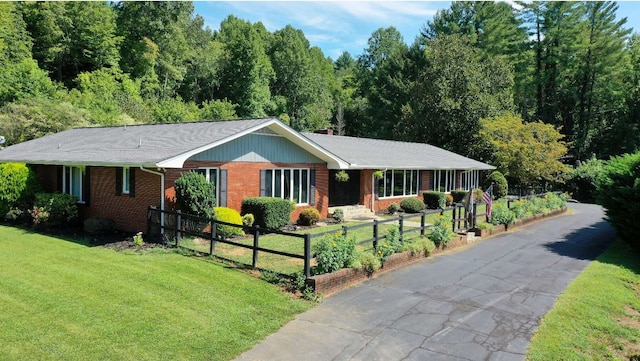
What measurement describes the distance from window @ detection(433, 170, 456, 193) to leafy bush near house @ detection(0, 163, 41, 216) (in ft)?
75.1

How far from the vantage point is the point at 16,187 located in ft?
59.1

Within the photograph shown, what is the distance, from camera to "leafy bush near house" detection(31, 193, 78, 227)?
52.5 ft

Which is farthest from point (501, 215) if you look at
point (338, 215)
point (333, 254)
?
point (333, 254)

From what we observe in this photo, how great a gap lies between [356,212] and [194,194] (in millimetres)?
10727

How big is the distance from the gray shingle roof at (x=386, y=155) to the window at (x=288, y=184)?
8.64 feet

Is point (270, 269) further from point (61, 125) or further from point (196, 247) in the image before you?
point (61, 125)

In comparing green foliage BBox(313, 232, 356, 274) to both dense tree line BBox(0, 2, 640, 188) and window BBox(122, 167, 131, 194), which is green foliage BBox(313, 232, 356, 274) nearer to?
window BBox(122, 167, 131, 194)

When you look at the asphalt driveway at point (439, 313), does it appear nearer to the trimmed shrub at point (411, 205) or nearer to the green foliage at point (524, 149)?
the trimmed shrub at point (411, 205)

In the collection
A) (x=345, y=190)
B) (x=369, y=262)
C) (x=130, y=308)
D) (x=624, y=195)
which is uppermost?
(x=624, y=195)

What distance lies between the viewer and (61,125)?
97.2 feet

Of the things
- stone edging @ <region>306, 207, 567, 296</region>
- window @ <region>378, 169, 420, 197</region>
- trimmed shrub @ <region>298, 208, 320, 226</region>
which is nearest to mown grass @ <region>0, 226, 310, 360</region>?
stone edging @ <region>306, 207, 567, 296</region>

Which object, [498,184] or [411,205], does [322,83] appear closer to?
[498,184]

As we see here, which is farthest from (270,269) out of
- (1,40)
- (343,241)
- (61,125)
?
(1,40)

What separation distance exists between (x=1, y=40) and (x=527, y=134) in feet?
139
